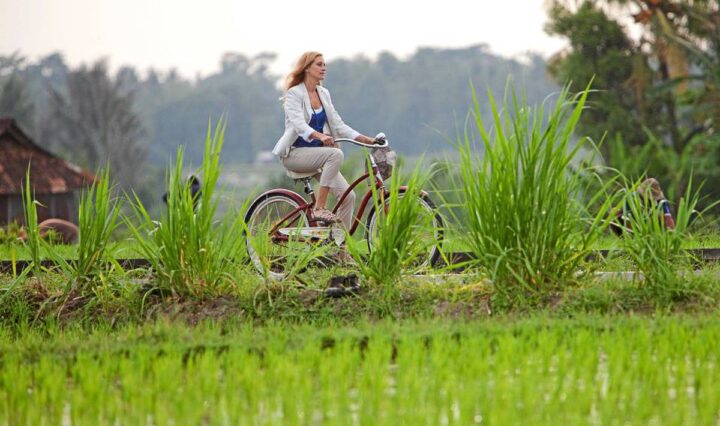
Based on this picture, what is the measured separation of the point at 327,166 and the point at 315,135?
0.28 m

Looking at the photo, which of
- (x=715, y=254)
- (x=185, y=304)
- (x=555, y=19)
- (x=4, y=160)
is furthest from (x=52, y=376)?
(x=555, y=19)

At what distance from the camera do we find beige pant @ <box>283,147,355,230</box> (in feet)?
31.9

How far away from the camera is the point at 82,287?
9055 millimetres

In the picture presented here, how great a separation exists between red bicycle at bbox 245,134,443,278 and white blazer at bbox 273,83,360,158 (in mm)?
138

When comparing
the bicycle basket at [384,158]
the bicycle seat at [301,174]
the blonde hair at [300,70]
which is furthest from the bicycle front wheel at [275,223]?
the blonde hair at [300,70]

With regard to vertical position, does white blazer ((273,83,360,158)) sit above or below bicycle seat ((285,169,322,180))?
above

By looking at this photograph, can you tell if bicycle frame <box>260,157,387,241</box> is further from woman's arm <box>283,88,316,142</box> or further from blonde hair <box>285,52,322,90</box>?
blonde hair <box>285,52,322,90</box>

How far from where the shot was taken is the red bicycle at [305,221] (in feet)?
30.6

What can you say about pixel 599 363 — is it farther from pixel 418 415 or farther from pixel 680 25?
pixel 680 25

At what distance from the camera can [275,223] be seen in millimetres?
9875

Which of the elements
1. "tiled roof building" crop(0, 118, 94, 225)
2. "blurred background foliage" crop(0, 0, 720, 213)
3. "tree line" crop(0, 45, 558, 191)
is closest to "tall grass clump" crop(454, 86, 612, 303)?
"blurred background foliage" crop(0, 0, 720, 213)

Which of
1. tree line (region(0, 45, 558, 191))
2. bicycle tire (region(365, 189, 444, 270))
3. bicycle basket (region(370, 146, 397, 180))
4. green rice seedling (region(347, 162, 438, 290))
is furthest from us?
tree line (region(0, 45, 558, 191))

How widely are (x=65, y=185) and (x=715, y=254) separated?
25.6 metres

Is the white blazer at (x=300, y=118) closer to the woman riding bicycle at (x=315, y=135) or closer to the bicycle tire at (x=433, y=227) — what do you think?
the woman riding bicycle at (x=315, y=135)
